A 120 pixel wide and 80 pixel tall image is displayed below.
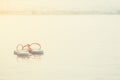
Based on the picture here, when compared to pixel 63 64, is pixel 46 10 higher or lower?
higher

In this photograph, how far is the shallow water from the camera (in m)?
1.18

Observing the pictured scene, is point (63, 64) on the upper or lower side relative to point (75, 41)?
lower

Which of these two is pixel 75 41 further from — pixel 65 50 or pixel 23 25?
pixel 23 25

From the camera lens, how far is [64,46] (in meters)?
1.20

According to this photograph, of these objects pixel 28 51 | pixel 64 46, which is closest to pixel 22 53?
pixel 28 51

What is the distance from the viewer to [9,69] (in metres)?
1.22

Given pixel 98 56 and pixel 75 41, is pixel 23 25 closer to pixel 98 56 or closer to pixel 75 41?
pixel 75 41

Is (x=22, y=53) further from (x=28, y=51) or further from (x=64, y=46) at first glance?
(x=64, y=46)

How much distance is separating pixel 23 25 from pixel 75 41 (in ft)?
1.10

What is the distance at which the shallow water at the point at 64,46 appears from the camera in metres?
1.18

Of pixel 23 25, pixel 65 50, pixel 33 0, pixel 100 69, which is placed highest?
pixel 33 0

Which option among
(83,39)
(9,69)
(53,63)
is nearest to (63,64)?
(53,63)

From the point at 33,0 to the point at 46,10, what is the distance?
10 cm

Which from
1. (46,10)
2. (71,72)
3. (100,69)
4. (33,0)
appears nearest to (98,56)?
(100,69)
